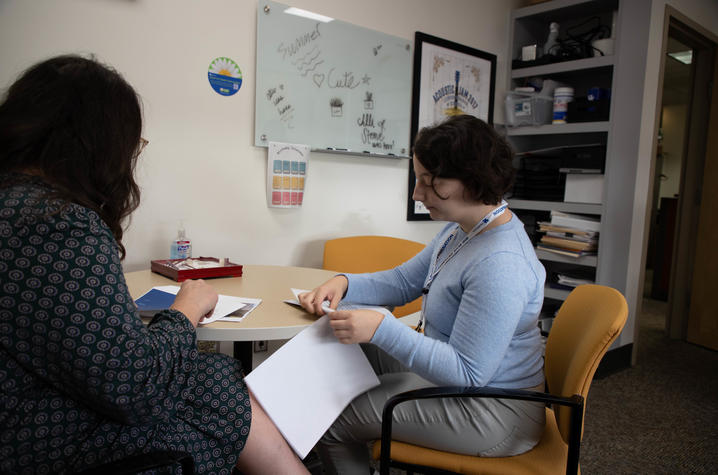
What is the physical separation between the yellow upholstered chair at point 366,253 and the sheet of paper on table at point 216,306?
1.02m

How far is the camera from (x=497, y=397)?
1.04m

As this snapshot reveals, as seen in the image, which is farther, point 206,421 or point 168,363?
point 206,421

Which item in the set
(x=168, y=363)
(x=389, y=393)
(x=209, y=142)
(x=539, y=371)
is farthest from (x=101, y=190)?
(x=209, y=142)

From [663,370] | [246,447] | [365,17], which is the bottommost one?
[663,370]

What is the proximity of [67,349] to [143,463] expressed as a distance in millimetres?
216

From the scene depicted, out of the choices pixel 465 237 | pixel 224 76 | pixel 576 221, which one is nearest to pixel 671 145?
pixel 576 221

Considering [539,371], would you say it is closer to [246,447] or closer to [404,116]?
[246,447]

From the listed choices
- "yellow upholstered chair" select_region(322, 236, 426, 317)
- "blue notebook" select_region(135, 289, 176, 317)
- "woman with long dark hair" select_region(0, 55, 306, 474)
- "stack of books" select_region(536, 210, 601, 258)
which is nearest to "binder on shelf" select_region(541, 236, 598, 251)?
"stack of books" select_region(536, 210, 601, 258)

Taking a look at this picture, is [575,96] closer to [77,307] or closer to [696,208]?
[696,208]

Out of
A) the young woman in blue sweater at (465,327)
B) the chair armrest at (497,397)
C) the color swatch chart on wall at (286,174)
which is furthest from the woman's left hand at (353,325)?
the color swatch chart on wall at (286,174)

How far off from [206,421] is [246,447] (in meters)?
0.11

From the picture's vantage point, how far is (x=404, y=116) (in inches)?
116

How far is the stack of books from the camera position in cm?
309

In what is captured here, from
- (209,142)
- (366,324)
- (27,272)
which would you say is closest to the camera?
(27,272)
